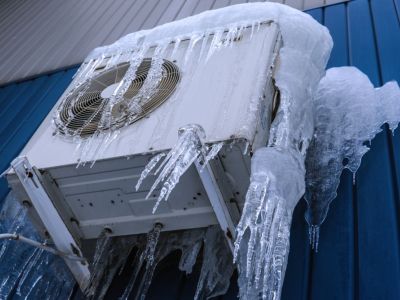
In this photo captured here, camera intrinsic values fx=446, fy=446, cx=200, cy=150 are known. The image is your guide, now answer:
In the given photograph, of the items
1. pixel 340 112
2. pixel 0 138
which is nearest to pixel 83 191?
pixel 340 112

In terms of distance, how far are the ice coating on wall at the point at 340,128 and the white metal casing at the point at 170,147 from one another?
39 cm

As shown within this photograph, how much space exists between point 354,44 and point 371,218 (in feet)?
4.76

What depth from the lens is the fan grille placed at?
1629 millimetres

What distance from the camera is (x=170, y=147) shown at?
4.59 ft

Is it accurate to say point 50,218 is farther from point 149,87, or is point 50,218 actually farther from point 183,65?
point 183,65

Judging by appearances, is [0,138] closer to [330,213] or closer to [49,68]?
[49,68]

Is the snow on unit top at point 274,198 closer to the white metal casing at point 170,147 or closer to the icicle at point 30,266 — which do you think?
the white metal casing at point 170,147

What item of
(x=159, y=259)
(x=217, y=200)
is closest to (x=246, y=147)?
(x=217, y=200)

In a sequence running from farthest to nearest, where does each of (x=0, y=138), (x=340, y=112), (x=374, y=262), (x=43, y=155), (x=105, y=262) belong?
(x=0, y=138)
(x=340, y=112)
(x=105, y=262)
(x=43, y=155)
(x=374, y=262)

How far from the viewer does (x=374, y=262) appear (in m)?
1.49

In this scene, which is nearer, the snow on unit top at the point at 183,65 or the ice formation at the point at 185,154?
the ice formation at the point at 185,154

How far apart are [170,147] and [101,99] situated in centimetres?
49

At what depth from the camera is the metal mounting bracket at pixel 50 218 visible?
60.8 inches

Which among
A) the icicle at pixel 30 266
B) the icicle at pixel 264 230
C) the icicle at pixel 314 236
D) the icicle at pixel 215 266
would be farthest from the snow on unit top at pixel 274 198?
the icicle at pixel 30 266
